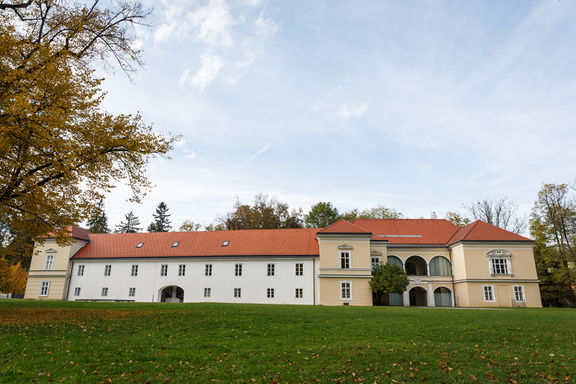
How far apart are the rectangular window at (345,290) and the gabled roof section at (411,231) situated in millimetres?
5306

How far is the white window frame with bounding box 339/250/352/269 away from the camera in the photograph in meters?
32.5

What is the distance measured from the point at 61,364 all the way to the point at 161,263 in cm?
2943

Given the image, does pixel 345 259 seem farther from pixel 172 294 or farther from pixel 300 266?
pixel 172 294

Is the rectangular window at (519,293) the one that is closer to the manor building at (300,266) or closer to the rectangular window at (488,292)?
the manor building at (300,266)

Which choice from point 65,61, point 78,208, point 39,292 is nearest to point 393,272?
point 78,208

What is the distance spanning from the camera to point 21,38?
12953mm

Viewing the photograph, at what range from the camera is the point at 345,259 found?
32656mm

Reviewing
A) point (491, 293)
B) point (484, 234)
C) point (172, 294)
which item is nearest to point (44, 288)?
point (172, 294)

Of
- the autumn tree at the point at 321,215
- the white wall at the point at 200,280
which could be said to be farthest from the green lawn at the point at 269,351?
the autumn tree at the point at 321,215

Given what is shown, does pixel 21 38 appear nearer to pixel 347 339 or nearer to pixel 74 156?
pixel 74 156

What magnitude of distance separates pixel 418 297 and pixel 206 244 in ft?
66.6

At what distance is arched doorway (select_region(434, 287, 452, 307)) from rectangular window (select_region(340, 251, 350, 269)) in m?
8.43

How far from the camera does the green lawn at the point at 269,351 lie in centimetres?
729

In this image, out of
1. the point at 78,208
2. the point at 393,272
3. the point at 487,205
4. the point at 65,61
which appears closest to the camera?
the point at 65,61
